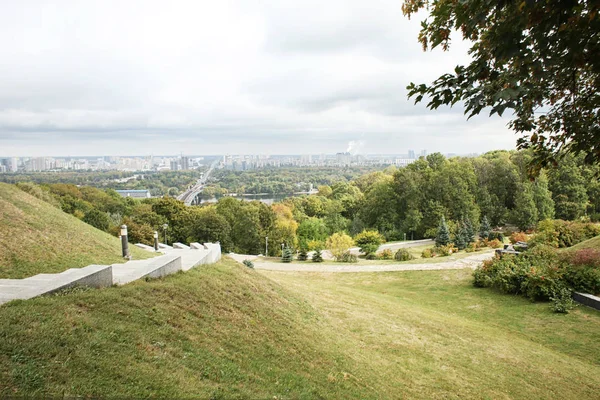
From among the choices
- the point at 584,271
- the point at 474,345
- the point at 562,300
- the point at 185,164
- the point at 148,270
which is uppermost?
the point at 185,164

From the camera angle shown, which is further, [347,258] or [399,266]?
[347,258]

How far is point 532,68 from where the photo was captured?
345 centimetres

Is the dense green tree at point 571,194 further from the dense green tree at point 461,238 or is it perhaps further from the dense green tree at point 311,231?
the dense green tree at point 311,231

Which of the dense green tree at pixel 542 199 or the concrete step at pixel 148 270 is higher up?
the concrete step at pixel 148 270

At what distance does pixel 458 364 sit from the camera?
23.1ft

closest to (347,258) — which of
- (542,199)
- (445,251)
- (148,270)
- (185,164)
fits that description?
(445,251)

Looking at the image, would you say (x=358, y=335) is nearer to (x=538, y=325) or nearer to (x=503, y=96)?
(x=503, y=96)

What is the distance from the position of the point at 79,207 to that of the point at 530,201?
161 ft

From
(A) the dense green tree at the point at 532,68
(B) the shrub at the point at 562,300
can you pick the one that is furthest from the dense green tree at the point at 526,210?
(A) the dense green tree at the point at 532,68

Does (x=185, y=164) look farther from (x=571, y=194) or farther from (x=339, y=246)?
(x=571, y=194)

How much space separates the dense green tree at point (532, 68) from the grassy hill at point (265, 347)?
13.0ft

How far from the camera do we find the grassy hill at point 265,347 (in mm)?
3451

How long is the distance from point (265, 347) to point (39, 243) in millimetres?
8008

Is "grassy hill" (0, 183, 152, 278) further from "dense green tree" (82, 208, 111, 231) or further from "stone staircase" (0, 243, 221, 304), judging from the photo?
"dense green tree" (82, 208, 111, 231)
